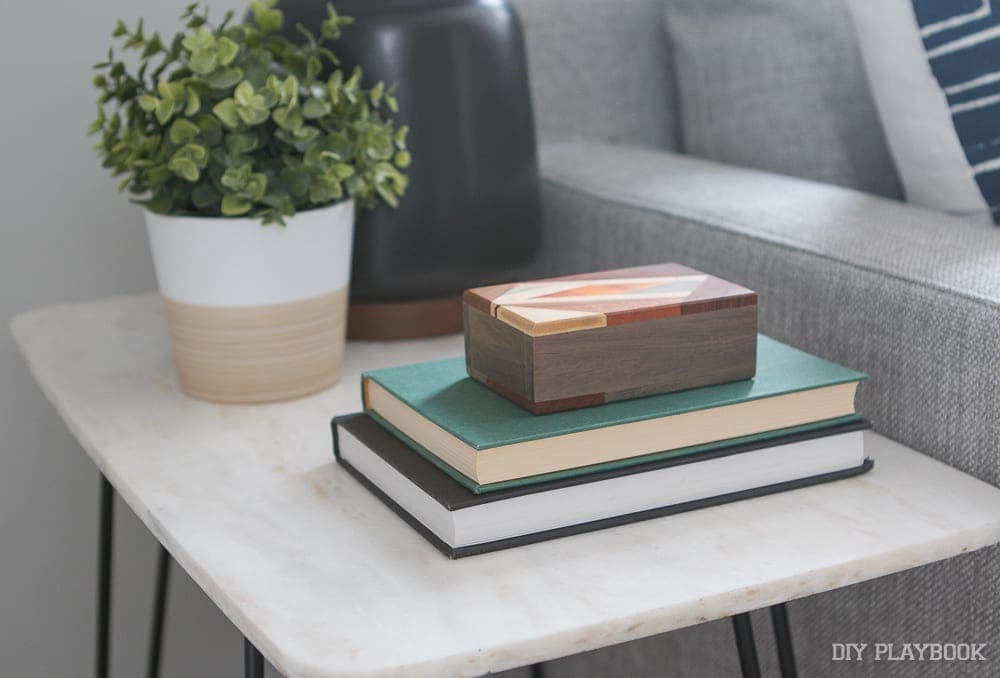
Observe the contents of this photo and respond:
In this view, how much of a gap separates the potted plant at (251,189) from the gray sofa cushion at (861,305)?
0.84 feet

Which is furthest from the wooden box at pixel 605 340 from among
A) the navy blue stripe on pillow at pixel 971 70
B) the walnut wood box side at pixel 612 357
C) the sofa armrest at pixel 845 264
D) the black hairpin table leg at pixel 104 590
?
the black hairpin table leg at pixel 104 590

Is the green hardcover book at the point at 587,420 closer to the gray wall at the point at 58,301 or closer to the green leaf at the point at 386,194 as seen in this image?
the green leaf at the point at 386,194

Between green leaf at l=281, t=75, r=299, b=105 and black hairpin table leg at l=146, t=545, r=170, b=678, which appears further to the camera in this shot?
black hairpin table leg at l=146, t=545, r=170, b=678

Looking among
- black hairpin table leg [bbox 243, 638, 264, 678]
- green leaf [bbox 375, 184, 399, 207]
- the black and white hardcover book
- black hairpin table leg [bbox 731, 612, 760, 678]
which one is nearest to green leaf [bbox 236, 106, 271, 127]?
green leaf [bbox 375, 184, 399, 207]

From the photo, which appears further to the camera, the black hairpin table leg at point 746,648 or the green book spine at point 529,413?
the black hairpin table leg at point 746,648

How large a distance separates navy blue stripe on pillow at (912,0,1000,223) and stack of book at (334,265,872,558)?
0.34 meters

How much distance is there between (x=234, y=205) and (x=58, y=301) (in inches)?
20.7

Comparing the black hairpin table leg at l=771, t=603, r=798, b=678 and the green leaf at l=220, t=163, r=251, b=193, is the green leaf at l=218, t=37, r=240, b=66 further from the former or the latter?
the black hairpin table leg at l=771, t=603, r=798, b=678

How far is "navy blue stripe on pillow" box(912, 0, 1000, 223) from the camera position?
961mm

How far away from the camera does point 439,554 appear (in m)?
0.67

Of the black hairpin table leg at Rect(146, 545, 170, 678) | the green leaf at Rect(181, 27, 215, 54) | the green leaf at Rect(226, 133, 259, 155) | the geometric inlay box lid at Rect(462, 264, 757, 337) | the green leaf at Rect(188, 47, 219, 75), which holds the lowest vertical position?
the black hairpin table leg at Rect(146, 545, 170, 678)

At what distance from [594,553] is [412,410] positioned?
15 cm

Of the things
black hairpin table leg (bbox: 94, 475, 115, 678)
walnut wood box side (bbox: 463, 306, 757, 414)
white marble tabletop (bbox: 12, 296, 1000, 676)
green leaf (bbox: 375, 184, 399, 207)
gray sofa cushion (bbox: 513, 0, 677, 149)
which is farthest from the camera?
gray sofa cushion (bbox: 513, 0, 677, 149)

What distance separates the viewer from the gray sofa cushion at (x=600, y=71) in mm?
1340
